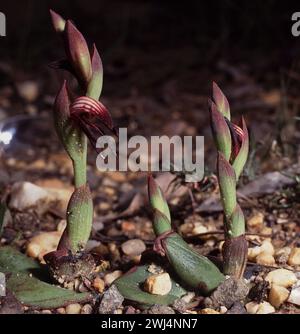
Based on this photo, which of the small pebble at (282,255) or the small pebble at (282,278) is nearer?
the small pebble at (282,278)

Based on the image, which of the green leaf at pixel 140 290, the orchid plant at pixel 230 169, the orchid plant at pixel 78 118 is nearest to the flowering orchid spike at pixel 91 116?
the orchid plant at pixel 78 118

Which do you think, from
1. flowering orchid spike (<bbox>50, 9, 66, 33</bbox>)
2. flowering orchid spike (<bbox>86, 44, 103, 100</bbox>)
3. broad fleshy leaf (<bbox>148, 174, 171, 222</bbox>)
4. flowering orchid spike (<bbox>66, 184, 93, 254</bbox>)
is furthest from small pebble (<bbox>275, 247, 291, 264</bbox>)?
flowering orchid spike (<bbox>50, 9, 66, 33</bbox>)

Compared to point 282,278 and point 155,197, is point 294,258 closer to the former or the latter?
point 282,278

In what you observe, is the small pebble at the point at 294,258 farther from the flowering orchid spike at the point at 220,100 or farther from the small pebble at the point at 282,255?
the flowering orchid spike at the point at 220,100

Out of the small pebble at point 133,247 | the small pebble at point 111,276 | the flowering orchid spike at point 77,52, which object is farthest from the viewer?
the small pebble at point 133,247

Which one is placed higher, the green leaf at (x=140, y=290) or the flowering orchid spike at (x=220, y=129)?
the flowering orchid spike at (x=220, y=129)

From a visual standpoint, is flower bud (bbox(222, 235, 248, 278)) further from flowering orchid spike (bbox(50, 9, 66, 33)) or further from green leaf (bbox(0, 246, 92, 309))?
flowering orchid spike (bbox(50, 9, 66, 33))

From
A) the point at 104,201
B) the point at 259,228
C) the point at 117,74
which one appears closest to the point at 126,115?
the point at 117,74
